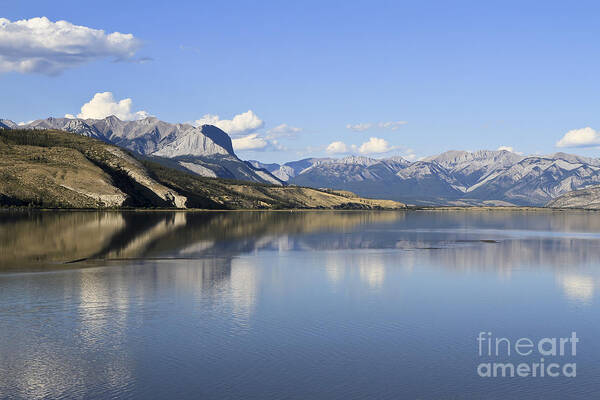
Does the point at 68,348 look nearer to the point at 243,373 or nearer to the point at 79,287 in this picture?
the point at 243,373

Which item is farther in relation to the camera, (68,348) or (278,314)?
(278,314)

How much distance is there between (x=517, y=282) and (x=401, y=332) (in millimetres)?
30947

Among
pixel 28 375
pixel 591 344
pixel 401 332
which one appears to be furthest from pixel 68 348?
pixel 591 344

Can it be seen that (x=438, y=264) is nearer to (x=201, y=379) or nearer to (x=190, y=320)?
(x=190, y=320)

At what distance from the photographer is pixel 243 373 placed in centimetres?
3081

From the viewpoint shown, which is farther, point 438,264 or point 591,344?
point 438,264

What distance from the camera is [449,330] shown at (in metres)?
41.4

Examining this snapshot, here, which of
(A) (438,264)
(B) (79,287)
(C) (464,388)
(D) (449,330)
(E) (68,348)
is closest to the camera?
(C) (464,388)

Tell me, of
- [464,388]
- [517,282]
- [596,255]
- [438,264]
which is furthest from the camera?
[596,255]

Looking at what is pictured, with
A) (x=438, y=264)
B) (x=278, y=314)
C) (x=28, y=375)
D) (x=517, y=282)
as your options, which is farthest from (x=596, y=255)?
(x=28, y=375)

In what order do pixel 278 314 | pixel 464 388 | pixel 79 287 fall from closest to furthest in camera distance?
pixel 464 388 < pixel 278 314 < pixel 79 287

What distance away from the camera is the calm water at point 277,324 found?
2928cm

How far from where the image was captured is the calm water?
29.3 metres

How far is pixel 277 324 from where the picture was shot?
42.0 metres
